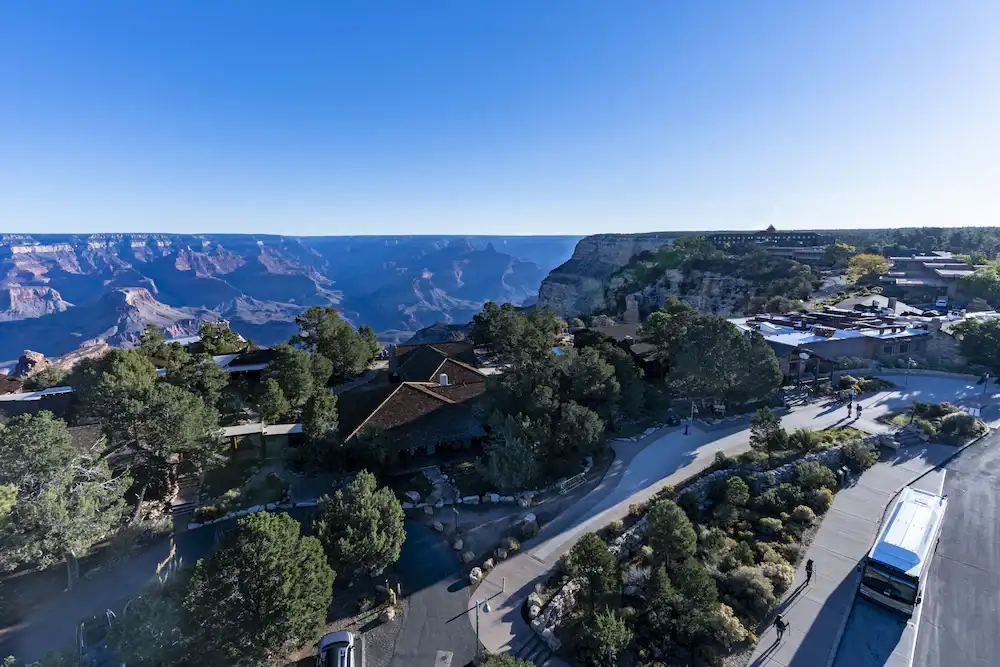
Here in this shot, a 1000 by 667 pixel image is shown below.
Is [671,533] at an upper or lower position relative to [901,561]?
lower

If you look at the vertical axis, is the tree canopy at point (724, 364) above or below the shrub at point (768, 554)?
above

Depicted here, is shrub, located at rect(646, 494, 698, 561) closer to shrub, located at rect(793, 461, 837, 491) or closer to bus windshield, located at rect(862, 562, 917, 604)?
bus windshield, located at rect(862, 562, 917, 604)

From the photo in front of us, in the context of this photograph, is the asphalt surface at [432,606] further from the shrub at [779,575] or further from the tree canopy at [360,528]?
the shrub at [779,575]

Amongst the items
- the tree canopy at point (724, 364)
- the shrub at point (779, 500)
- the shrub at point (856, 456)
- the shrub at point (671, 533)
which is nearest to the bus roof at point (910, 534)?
the shrub at point (779, 500)

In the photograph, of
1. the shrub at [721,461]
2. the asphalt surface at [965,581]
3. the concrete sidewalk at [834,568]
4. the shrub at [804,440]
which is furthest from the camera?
the shrub at [804,440]

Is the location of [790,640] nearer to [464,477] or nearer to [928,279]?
[464,477]

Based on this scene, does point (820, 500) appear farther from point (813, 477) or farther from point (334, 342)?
point (334, 342)

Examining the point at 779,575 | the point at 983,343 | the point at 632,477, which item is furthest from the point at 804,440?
the point at 983,343
